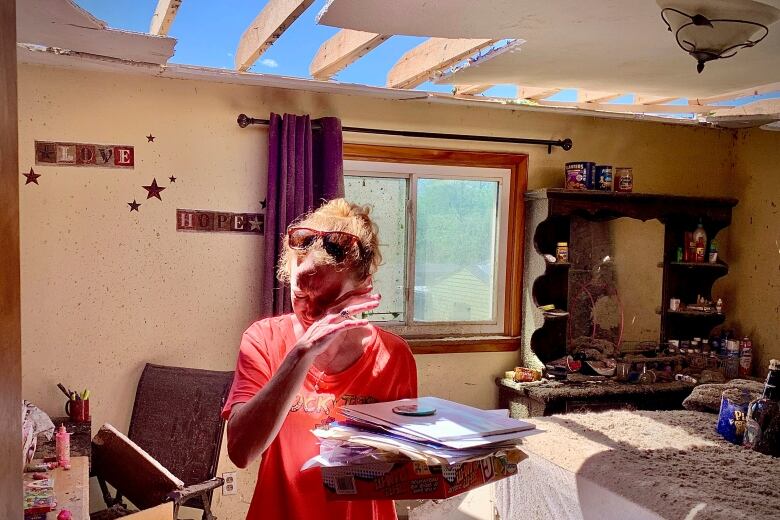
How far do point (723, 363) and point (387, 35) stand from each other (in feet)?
10.9

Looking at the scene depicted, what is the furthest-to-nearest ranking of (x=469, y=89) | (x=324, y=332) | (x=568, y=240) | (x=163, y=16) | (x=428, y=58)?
(x=568, y=240), (x=469, y=89), (x=428, y=58), (x=163, y=16), (x=324, y=332)

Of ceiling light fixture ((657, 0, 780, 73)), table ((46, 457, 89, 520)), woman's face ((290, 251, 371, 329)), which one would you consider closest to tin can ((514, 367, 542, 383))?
ceiling light fixture ((657, 0, 780, 73))

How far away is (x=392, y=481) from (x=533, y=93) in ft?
10.6

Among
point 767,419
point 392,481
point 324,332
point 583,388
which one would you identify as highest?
point 324,332

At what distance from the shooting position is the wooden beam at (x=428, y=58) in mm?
2809

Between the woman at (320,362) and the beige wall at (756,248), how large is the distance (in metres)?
4.01

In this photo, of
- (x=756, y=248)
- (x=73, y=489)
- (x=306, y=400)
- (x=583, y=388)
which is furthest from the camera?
(x=756, y=248)

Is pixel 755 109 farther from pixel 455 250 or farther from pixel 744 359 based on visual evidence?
pixel 455 250

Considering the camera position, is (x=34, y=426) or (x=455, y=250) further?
(x=455, y=250)

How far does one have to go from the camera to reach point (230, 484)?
146 inches

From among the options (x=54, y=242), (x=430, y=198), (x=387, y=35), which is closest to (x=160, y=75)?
(x=54, y=242)

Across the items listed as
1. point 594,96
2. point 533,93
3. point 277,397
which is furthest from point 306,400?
point 594,96

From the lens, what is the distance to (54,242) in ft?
11.1

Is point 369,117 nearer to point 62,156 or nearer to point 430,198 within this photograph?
point 430,198
